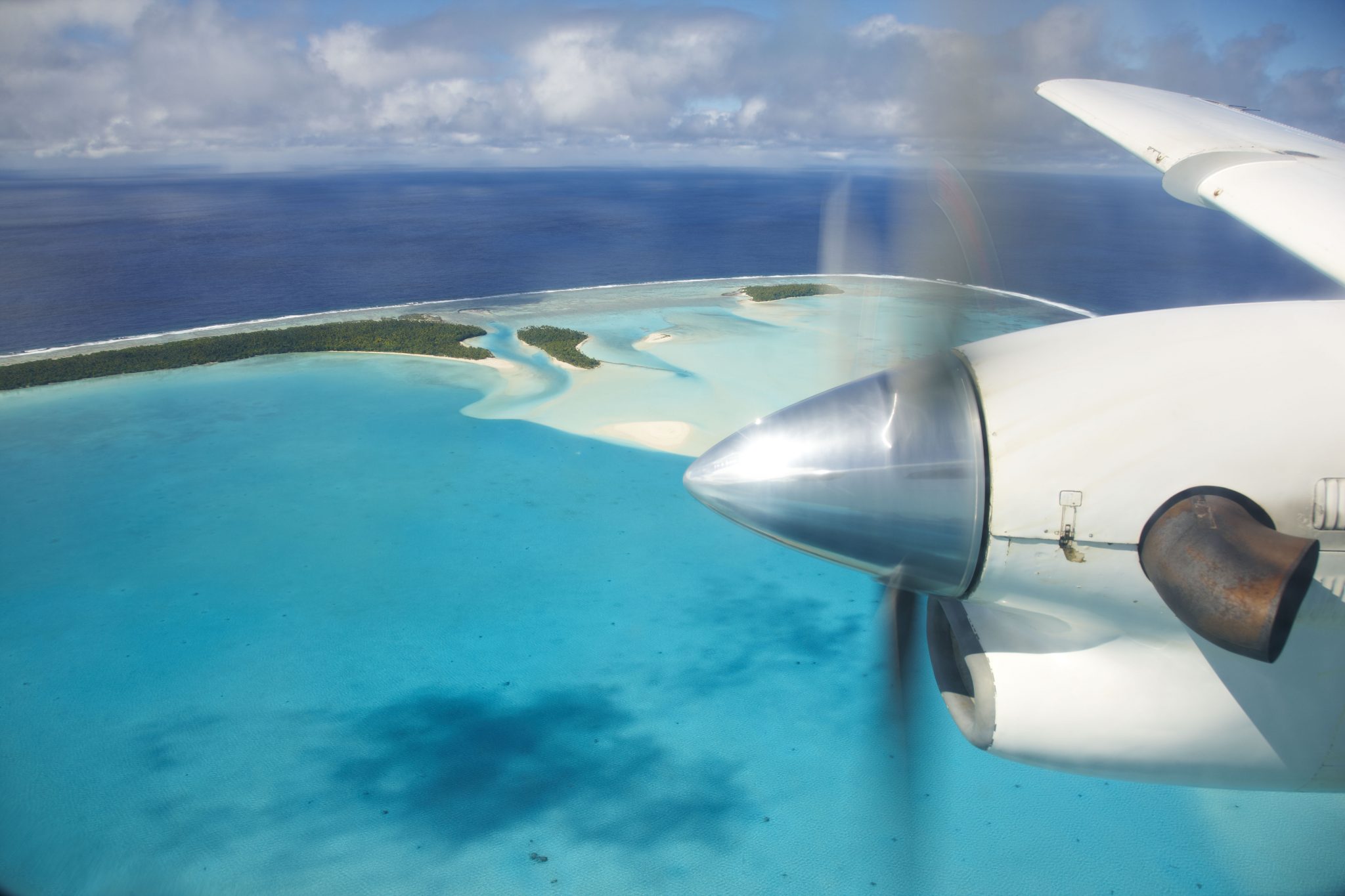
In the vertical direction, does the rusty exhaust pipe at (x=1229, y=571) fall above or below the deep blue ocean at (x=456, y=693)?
above

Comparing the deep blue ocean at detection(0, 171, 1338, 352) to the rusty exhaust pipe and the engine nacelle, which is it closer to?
the engine nacelle

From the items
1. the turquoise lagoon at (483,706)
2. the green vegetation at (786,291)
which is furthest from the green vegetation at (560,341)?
the green vegetation at (786,291)

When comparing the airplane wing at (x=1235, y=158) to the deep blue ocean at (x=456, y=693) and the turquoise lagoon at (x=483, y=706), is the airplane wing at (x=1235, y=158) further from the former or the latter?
the turquoise lagoon at (x=483, y=706)

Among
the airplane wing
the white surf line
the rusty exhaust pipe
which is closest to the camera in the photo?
the rusty exhaust pipe

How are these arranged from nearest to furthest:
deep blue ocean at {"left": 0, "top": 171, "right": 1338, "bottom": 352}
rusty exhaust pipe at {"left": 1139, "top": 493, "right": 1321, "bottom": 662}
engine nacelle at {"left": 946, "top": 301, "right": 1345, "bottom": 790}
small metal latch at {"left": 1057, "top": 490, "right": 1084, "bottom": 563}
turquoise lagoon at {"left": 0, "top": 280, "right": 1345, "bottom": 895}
Answer: rusty exhaust pipe at {"left": 1139, "top": 493, "right": 1321, "bottom": 662} → engine nacelle at {"left": 946, "top": 301, "right": 1345, "bottom": 790} → small metal latch at {"left": 1057, "top": 490, "right": 1084, "bottom": 563} → turquoise lagoon at {"left": 0, "top": 280, "right": 1345, "bottom": 895} → deep blue ocean at {"left": 0, "top": 171, "right": 1338, "bottom": 352}

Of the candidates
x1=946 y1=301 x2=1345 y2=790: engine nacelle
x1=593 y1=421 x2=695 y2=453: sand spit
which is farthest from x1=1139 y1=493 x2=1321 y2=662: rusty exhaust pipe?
x1=593 y1=421 x2=695 y2=453: sand spit
